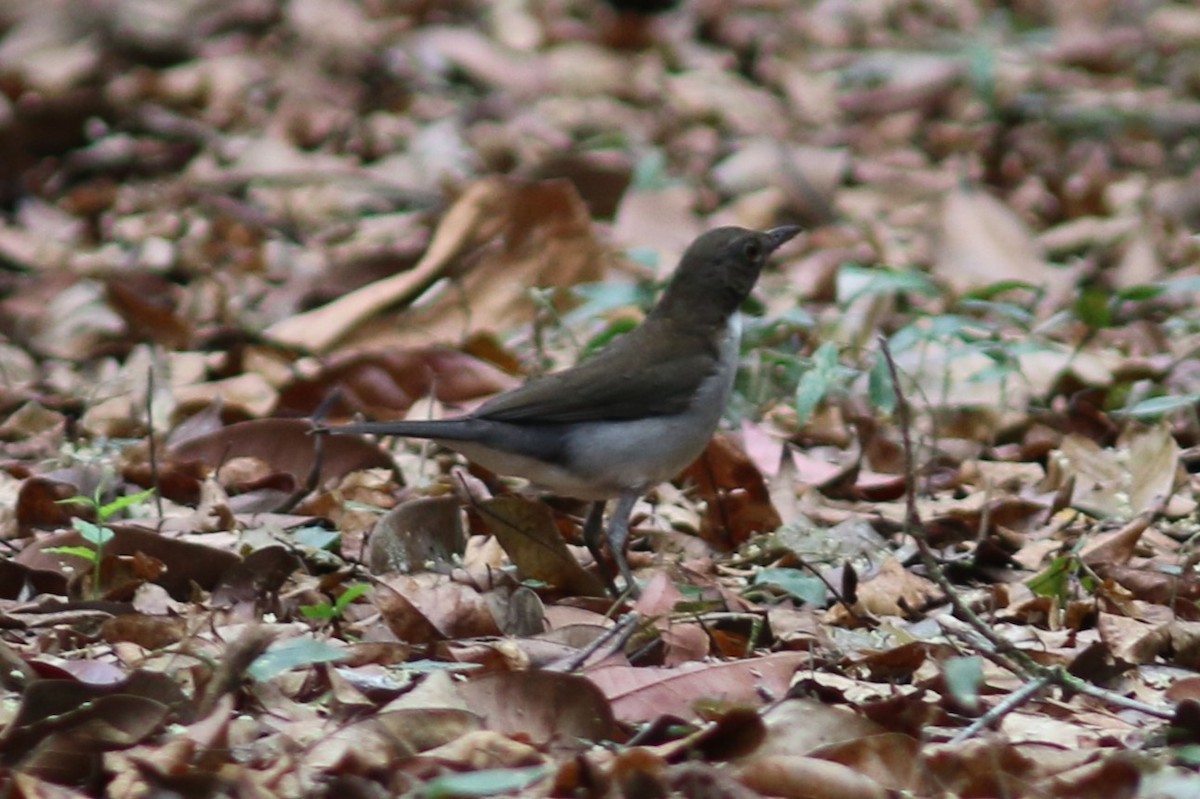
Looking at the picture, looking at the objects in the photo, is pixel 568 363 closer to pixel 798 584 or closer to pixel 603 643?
pixel 798 584

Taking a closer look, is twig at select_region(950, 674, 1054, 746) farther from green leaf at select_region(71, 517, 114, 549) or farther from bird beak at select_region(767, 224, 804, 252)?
bird beak at select_region(767, 224, 804, 252)

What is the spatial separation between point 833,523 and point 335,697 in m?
2.37

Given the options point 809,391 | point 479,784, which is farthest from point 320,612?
point 809,391

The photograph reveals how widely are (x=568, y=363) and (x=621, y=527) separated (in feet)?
6.32

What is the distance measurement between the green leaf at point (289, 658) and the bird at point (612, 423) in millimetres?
1519

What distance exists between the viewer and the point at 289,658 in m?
3.65

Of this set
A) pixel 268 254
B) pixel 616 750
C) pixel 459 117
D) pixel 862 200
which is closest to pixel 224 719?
pixel 616 750

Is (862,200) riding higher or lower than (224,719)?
lower

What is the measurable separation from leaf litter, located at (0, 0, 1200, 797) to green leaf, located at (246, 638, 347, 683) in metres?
0.03

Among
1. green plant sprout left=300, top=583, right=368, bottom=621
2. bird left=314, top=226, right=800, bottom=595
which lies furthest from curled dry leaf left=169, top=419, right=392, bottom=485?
green plant sprout left=300, top=583, right=368, bottom=621

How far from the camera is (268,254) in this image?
8.92 meters

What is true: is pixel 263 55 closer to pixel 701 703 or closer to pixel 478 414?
pixel 478 414

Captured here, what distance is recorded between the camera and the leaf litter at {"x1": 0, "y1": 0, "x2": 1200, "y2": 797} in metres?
3.61

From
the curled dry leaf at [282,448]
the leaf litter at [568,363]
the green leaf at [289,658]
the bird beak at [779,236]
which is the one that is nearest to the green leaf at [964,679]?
the leaf litter at [568,363]
